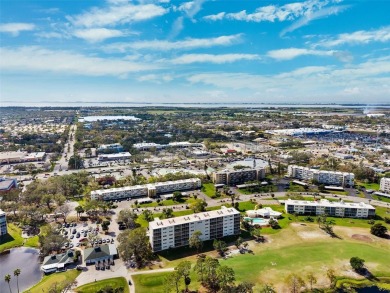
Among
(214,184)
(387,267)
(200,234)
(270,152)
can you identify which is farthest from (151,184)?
(270,152)

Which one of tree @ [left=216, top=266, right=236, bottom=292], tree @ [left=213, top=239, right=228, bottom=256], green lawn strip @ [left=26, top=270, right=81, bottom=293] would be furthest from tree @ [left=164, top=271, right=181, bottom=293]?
green lawn strip @ [left=26, top=270, right=81, bottom=293]

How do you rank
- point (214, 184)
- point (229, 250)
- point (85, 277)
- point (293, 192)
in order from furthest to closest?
point (214, 184), point (293, 192), point (229, 250), point (85, 277)

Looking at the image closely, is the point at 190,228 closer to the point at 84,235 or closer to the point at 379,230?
the point at 84,235

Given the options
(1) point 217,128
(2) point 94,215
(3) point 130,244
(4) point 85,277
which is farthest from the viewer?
(1) point 217,128

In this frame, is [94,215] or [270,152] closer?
[94,215]

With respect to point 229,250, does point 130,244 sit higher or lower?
higher

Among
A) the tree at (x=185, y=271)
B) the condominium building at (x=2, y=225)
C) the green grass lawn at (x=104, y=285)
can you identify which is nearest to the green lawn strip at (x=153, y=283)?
the tree at (x=185, y=271)

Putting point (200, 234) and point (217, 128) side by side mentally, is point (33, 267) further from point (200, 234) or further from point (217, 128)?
point (217, 128)
